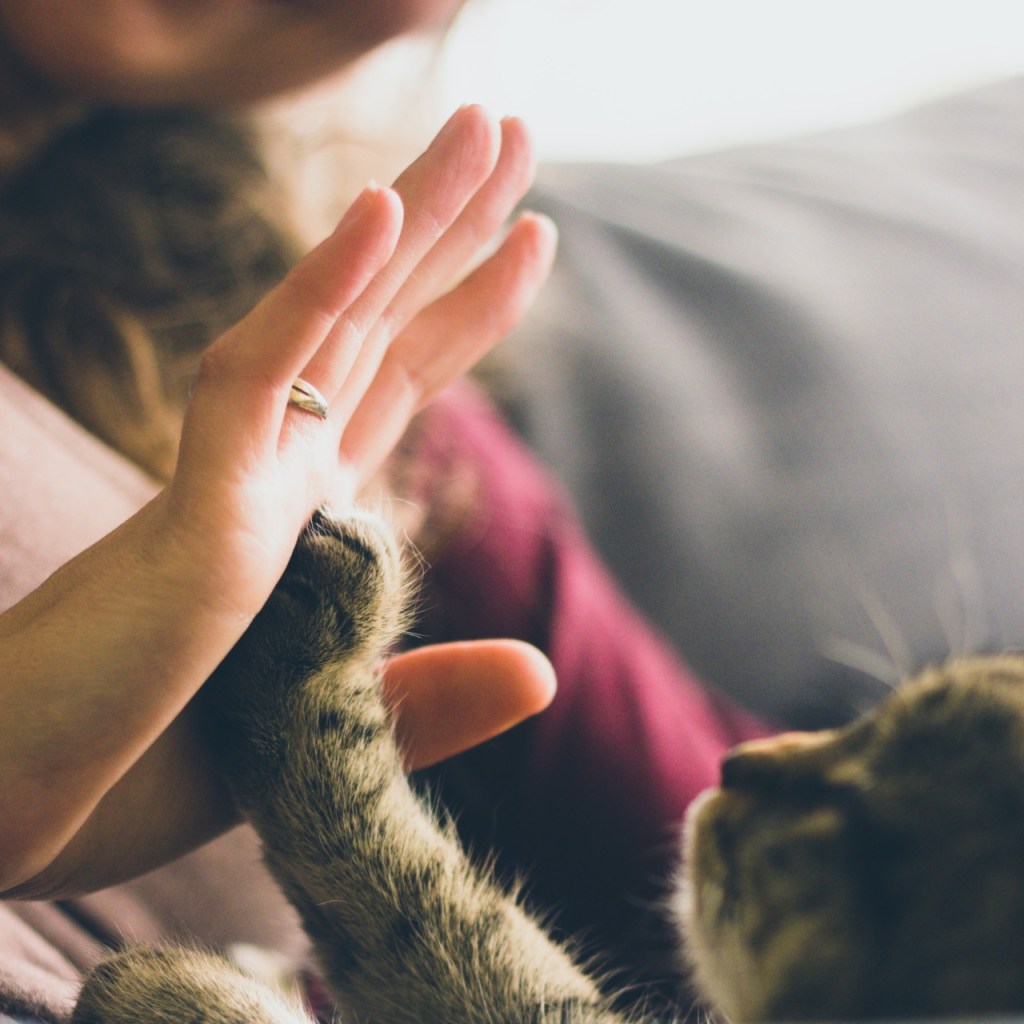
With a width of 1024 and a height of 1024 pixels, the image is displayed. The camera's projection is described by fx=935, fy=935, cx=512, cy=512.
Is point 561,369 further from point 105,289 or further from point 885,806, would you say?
point 885,806

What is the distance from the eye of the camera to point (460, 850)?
449 millimetres

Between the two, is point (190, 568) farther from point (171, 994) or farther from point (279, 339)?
point (171, 994)

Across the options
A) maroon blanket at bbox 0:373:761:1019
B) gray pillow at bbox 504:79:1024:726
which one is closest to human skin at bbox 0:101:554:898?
maroon blanket at bbox 0:373:761:1019

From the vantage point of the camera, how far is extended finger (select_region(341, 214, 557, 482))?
0.52 metres

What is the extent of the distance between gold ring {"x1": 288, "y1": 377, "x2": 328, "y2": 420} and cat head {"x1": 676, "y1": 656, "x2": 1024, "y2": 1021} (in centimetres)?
27

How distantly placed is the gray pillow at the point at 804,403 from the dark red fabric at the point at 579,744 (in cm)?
6

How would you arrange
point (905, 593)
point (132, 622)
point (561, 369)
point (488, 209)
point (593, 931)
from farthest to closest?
1. point (561, 369)
2. point (905, 593)
3. point (593, 931)
4. point (488, 209)
5. point (132, 622)

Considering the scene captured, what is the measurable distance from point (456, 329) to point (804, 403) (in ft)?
1.34

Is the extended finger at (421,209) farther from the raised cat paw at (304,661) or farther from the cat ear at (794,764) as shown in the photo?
the cat ear at (794,764)

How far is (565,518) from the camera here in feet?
2.54

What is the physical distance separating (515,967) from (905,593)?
464mm

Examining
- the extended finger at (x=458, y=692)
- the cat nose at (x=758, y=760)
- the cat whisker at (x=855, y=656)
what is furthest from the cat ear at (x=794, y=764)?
the cat whisker at (x=855, y=656)

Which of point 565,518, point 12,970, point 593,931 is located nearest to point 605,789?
point 593,931

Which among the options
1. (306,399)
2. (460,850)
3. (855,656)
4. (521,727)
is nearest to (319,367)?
(306,399)
